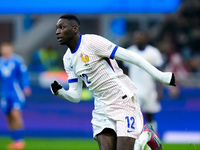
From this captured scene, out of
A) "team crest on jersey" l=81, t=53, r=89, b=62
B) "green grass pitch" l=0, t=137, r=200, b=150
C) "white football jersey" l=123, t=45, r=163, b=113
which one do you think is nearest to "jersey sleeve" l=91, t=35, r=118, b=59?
"team crest on jersey" l=81, t=53, r=89, b=62

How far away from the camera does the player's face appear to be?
6312 mm

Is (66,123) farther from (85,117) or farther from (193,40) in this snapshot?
(193,40)

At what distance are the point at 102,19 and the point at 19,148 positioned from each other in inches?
358

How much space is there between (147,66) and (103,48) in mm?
539

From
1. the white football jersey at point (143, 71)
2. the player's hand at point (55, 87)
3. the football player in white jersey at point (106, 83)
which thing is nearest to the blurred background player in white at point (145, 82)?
the white football jersey at point (143, 71)

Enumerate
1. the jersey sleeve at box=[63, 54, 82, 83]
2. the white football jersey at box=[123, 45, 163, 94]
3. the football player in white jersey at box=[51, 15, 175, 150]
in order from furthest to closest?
the white football jersey at box=[123, 45, 163, 94] < the jersey sleeve at box=[63, 54, 82, 83] < the football player in white jersey at box=[51, 15, 175, 150]

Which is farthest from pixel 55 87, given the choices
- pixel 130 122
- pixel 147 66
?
pixel 147 66

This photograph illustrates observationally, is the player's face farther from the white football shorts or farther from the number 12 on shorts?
the number 12 on shorts

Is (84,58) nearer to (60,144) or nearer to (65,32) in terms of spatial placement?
(65,32)

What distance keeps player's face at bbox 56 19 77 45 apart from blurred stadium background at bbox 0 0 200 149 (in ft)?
21.2

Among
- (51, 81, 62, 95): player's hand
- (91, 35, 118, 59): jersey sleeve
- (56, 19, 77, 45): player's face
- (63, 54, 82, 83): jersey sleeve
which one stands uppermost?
(56, 19, 77, 45): player's face

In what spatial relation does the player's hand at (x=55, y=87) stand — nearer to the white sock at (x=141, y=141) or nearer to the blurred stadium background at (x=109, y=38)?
the white sock at (x=141, y=141)

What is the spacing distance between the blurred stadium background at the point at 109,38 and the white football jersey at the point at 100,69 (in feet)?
20.0

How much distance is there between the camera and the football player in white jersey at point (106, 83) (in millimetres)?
6281
